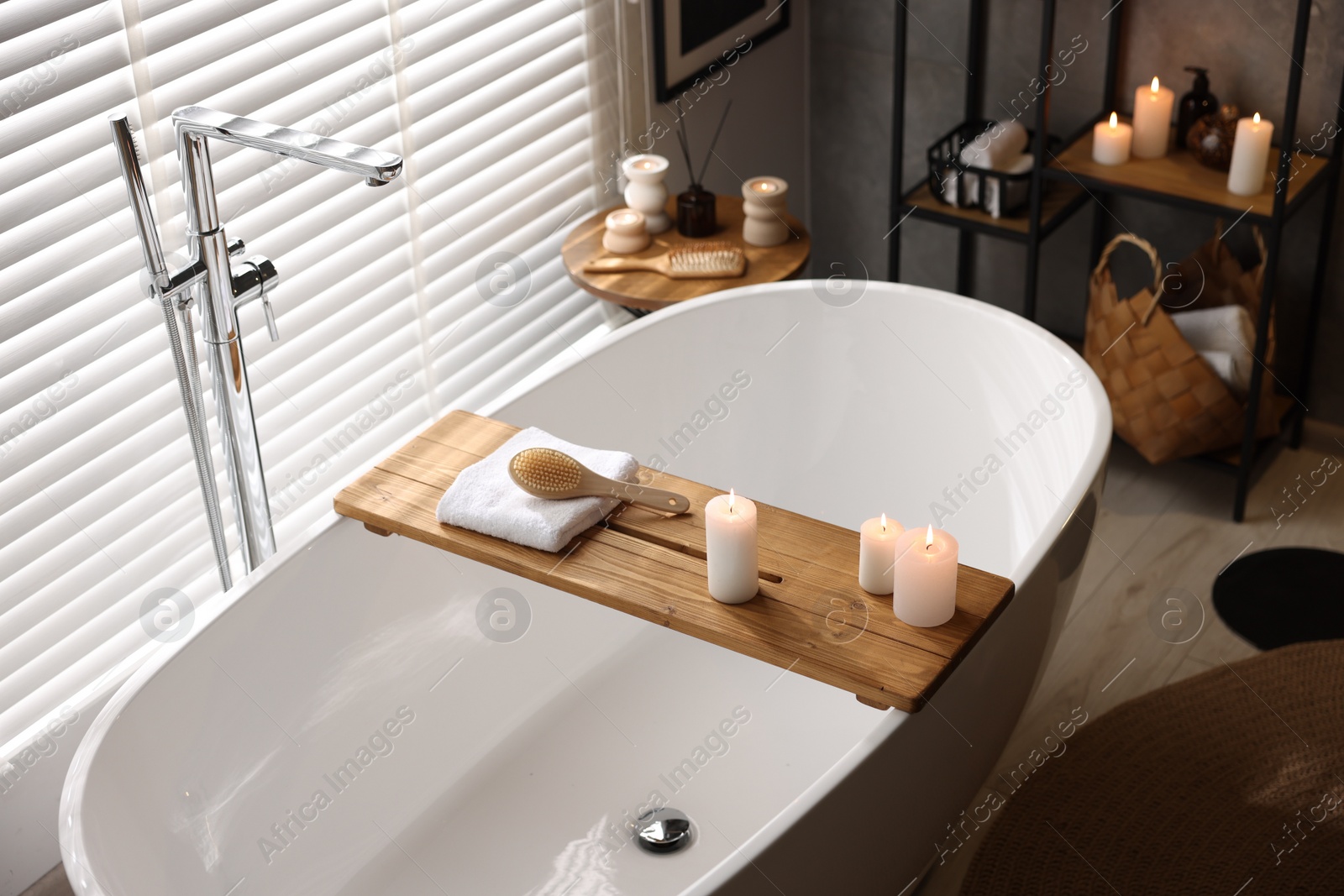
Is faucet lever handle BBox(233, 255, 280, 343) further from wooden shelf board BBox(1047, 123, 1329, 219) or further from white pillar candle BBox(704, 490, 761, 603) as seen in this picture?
wooden shelf board BBox(1047, 123, 1329, 219)

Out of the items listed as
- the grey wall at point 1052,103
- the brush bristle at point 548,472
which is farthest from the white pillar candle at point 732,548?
the grey wall at point 1052,103

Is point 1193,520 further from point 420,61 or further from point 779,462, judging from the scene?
point 420,61

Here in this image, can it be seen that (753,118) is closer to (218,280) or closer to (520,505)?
(520,505)

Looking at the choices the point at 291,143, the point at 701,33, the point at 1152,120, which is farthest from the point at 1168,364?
the point at 291,143

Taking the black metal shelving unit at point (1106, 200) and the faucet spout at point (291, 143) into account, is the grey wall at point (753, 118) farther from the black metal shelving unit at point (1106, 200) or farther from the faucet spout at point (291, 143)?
the faucet spout at point (291, 143)

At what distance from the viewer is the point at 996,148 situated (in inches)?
117

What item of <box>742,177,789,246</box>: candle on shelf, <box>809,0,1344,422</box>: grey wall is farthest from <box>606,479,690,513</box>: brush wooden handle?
<box>809,0,1344,422</box>: grey wall

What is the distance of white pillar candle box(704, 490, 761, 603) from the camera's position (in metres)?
1.69

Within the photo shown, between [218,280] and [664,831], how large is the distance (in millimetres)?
1029

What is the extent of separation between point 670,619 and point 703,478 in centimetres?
87

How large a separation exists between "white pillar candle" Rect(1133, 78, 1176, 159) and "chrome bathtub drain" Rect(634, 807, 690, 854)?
1689 millimetres

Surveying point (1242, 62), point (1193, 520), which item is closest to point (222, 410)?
point (1193, 520)

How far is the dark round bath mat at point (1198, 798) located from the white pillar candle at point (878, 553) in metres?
0.66

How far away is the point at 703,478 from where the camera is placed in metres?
2.59
